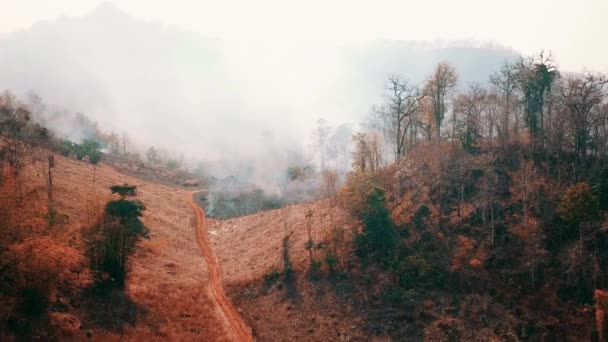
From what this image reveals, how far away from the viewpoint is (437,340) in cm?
3453

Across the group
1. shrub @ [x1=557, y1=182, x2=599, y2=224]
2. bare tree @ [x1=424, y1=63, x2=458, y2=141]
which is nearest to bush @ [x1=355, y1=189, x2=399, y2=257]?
shrub @ [x1=557, y1=182, x2=599, y2=224]

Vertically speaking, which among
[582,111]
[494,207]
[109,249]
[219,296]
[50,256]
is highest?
[582,111]

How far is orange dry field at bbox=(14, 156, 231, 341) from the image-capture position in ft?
116

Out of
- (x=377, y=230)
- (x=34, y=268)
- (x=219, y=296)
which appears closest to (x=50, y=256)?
(x=34, y=268)

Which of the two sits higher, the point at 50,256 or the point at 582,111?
the point at 582,111

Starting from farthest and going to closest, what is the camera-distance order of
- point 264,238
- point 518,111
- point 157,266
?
1. point 518,111
2. point 264,238
3. point 157,266

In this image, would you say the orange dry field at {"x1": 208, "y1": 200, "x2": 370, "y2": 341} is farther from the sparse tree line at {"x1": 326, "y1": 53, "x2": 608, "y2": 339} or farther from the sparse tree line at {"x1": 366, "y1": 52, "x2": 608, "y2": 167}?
the sparse tree line at {"x1": 366, "y1": 52, "x2": 608, "y2": 167}

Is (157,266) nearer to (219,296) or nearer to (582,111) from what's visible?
(219,296)

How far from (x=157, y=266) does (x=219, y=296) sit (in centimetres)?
971

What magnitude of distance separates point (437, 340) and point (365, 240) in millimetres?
15612

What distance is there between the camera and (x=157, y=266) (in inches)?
1972

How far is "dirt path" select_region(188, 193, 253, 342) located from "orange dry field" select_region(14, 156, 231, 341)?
3.06ft

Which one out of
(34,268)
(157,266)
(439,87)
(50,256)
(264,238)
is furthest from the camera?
(439,87)

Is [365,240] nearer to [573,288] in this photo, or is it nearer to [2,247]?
[573,288]
